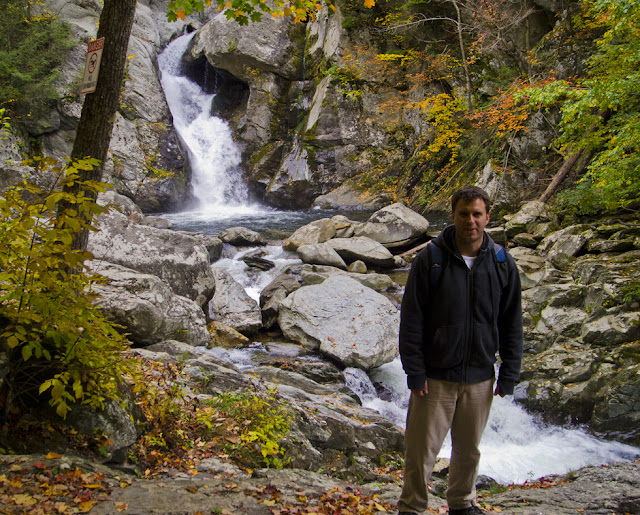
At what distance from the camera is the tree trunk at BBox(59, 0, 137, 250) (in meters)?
3.28

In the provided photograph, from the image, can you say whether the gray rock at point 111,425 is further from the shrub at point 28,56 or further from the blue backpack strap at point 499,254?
the shrub at point 28,56

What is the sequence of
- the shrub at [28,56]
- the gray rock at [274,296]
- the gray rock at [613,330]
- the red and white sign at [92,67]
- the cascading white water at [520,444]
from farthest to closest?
1. the shrub at [28,56]
2. the gray rock at [274,296]
3. the gray rock at [613,330]
4. the cascading white water at [520,444]
5. the red and white sign at [92,67]

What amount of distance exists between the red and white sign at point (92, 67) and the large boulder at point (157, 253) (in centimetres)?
407

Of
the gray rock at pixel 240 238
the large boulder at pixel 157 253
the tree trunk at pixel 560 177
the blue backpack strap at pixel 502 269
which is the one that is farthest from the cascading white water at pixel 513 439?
the tree trunk at pixel 560 177

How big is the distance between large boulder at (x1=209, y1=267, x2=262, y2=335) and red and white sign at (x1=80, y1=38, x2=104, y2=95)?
5.26 meters

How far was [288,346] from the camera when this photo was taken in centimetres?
717

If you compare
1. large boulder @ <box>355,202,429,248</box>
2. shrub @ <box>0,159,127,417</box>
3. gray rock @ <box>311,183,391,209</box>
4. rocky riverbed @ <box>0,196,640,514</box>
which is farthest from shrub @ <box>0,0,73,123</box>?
shrub @ <box>0,159,127,417</box>

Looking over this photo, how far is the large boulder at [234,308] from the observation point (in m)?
7.85

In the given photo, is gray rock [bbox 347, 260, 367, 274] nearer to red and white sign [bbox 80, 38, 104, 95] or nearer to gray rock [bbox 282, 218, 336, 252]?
gray rock [bbox 282, 218, 336, 252]

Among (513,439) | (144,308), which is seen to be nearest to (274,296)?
(144,308)

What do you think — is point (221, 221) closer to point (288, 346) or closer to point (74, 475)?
point (288, 346)

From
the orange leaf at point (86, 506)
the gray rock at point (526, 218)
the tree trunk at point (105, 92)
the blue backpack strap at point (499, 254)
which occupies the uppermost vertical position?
the gray rock at point (526, 218)

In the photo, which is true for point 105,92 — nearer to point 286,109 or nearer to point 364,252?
point 364,252

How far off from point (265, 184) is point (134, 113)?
672 cm
